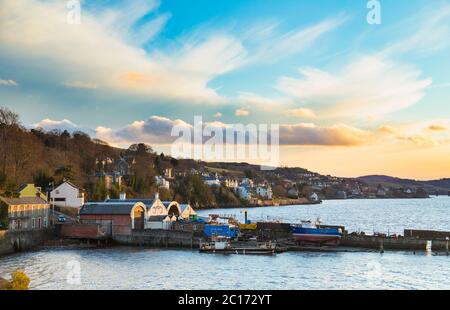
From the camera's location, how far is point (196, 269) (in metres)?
36.6

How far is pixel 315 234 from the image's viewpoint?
52406 mm

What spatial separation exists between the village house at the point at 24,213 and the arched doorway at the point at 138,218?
366 inches

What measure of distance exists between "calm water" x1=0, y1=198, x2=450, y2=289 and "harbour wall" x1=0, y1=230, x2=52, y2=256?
1661 mm

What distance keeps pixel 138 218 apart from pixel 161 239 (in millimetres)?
4506

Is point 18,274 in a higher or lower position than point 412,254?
higher

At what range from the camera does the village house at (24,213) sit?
45438 mm

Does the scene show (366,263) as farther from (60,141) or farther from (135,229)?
(60,141)

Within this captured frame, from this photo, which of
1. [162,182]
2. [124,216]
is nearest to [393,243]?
[124,216]

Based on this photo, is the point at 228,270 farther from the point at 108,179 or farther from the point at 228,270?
the point at 108,179

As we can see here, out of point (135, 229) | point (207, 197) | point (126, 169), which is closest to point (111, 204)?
point (135, 229)

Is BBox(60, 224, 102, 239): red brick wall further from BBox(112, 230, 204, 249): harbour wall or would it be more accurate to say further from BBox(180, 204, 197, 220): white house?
BBox(180, 204, 197, 220): white house
